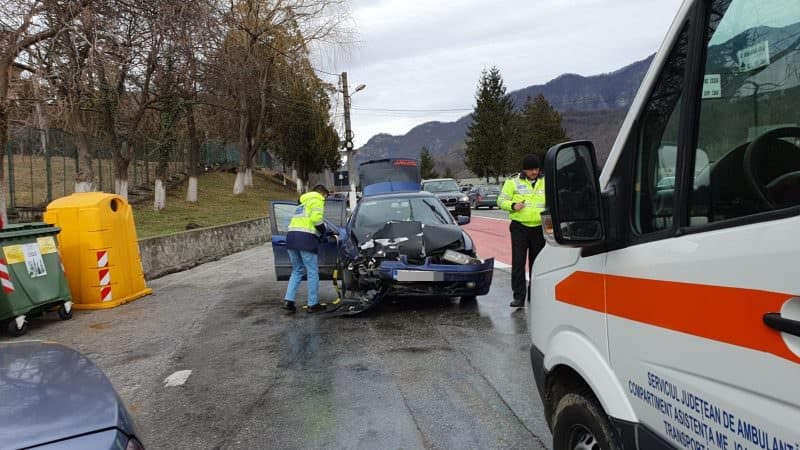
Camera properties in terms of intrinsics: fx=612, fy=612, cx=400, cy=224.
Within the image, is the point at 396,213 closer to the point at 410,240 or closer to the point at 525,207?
the point at 410,240

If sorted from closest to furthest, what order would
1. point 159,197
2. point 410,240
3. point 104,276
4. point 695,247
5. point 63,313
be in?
point 695,247 → point 410,240 → point 63,313 → point 104,276 → point 159,197

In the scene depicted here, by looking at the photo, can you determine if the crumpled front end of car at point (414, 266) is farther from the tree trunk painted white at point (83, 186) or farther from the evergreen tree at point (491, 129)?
the evergreen tree at point (491, 129)

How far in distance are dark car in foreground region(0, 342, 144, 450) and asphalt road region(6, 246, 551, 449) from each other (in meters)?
1.52

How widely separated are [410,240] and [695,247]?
20.2 feet

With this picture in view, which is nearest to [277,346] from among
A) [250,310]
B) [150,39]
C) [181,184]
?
[250,310]

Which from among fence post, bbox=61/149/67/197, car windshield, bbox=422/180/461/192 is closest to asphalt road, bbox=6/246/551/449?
fence post, bbox=61/149/67/197

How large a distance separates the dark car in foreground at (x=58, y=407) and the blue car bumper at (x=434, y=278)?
4.68 metres

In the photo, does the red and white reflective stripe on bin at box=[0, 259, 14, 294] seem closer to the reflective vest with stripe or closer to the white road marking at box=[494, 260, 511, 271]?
the reflective vest with stripe

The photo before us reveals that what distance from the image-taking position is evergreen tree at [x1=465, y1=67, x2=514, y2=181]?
7006cm

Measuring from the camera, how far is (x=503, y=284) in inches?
390

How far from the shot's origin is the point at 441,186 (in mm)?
30078

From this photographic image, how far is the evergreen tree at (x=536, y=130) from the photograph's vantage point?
63.7 m

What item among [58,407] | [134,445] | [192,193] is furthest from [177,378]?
[192,193]

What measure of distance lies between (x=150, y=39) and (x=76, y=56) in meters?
2.49
